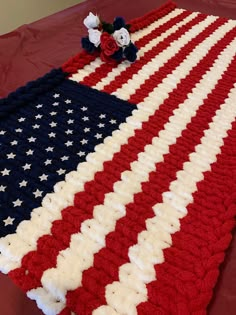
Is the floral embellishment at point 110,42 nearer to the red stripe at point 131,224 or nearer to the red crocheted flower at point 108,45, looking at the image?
the red crocheted flower at point 108,45

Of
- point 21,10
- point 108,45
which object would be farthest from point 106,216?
point 21,10

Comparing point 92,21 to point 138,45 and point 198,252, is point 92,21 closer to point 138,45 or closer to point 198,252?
point 138,45

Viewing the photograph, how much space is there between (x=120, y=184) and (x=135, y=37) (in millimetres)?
669

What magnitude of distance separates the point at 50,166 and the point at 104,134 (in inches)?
5.9

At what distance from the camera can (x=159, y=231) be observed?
555 millimetres

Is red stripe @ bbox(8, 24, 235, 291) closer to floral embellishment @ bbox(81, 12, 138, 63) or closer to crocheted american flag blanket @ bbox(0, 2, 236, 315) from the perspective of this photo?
crocheted american flag blanket @ bbox(0, 2, 236, 315)

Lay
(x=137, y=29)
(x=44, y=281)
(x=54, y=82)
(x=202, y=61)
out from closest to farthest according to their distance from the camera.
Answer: (x=44, y=281)
(x=54, y=82)
(x=202, y=61)
(x=137, y=29)

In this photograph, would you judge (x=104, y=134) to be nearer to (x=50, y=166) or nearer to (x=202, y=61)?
(x=50, y=166)

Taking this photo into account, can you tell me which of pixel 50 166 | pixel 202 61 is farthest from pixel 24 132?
pixel 202 61

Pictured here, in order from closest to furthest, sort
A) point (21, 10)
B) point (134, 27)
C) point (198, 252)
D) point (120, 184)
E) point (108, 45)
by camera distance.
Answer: point (198, 252)
point (120, 184)
point (108, 45)
point (134, 27)
point (21, 10)

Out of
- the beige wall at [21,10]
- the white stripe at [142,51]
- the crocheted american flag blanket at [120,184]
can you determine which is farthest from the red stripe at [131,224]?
the beige wall at [21,10]

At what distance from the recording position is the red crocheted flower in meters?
0.95

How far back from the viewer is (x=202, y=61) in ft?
3.31

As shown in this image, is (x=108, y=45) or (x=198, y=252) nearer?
(x=198, y=252)
